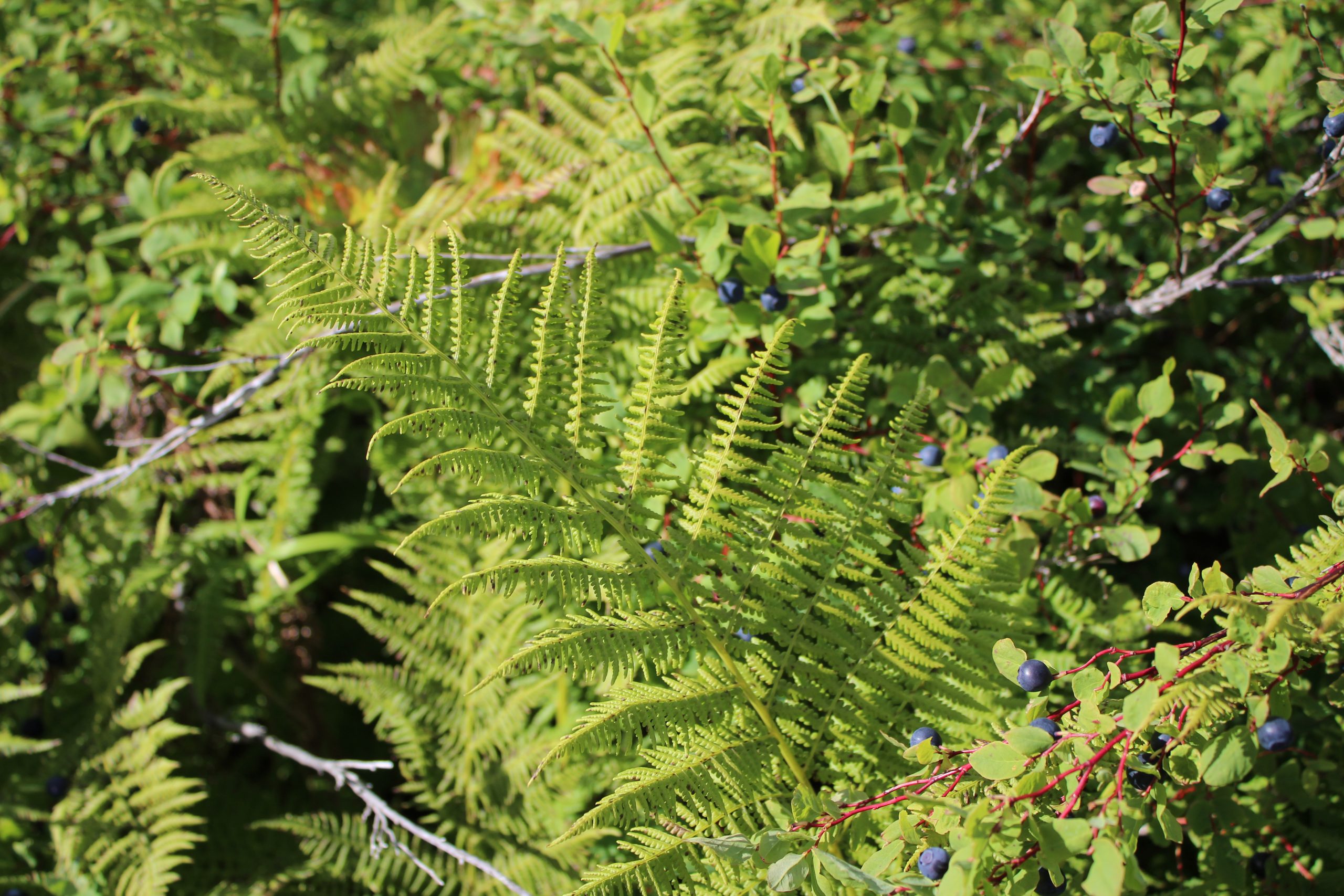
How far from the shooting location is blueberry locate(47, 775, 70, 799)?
2119 millimetres

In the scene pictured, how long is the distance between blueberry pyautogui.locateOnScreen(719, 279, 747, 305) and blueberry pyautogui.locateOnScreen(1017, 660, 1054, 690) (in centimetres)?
94

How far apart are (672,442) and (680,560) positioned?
19 cm

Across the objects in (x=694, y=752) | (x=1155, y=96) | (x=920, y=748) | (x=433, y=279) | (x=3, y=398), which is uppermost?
(x=1155, y=96)

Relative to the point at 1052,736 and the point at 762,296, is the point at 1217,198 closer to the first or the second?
the point at 762,296

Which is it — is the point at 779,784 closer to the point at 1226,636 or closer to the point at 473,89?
the point at 1226,636

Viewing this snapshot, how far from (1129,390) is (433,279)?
1308mm

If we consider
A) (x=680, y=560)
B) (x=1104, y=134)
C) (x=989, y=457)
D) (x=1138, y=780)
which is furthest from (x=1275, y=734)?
(x=1104, y=134)

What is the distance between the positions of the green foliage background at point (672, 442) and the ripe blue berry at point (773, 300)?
1.3 inches

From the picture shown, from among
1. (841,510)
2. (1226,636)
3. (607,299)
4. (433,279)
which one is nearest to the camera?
(1226,636)

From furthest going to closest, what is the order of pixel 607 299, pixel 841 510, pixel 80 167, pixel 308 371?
pixel 80 167 < pixel 308 371 < pixel 607 299 < pixel 841 510

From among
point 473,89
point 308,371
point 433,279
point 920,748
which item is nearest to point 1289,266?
point 920,748

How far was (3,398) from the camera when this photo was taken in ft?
10.0

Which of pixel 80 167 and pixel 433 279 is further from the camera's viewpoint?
pixel 80 167

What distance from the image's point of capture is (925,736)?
1.26 metres
